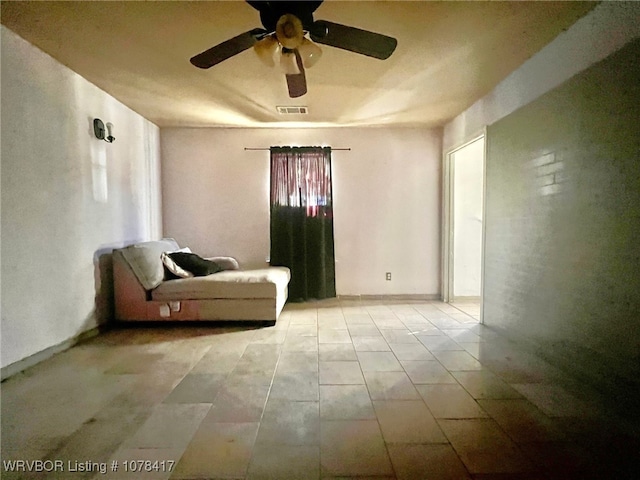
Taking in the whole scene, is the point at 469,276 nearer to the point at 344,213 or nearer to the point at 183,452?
the point at 344,213

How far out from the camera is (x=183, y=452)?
154 centimetres

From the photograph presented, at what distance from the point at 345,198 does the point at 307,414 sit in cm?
341

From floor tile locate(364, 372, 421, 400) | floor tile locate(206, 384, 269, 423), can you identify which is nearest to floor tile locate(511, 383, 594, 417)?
Answer: floor tile locate(364, 372, 421, 400)

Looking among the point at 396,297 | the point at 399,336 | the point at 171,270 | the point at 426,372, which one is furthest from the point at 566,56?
the point at 171,270

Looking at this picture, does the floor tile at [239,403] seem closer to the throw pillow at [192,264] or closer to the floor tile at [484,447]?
the floor tile at [484,447]

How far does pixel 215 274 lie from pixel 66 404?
6.51 feet

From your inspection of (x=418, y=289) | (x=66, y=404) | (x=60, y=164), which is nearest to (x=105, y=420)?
(x=66, y=404)

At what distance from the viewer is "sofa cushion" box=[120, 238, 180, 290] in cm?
347

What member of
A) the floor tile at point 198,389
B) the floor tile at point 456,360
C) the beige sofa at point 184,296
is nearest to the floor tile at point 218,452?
the floor tile at point 198,389

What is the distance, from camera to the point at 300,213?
187 inches

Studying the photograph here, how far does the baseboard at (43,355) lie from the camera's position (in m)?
2.31

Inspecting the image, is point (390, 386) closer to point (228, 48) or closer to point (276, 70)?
point (228, 48)

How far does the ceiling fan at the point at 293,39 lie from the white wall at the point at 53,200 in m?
1.35

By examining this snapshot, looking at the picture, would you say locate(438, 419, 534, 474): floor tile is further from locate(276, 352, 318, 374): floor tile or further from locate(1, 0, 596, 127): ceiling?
locate(1, 0, 596, 127): ceiling
